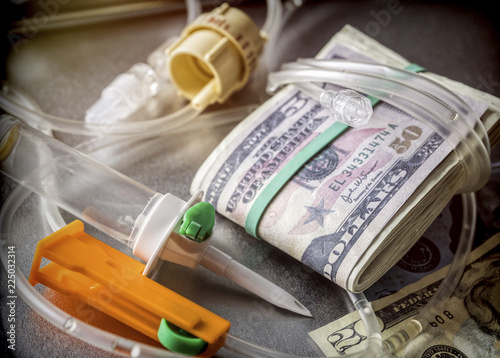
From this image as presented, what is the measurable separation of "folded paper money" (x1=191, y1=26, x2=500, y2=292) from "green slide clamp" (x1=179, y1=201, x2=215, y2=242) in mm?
113

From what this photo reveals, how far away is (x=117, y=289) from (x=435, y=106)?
469 millimetres

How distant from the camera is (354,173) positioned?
0.66 metres

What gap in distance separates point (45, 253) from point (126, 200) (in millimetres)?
137

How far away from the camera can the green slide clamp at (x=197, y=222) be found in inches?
21.5

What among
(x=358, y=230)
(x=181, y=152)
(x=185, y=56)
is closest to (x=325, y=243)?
(x=358, y=230)

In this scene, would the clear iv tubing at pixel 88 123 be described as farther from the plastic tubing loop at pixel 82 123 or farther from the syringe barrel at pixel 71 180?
the syringe barrel at pixel 71 180

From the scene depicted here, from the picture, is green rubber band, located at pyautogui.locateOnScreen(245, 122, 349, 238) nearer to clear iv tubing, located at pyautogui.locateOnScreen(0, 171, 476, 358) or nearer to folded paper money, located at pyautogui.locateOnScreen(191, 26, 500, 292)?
Answer: folded paper money, located at pyautogui.locateOnScreen(191, 26, 500, 292)

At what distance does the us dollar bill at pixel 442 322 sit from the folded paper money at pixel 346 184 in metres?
0.05

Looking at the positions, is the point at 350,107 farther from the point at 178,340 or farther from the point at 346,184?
the point at 178,340

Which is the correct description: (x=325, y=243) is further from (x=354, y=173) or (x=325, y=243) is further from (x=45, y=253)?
(x=45, y=253)

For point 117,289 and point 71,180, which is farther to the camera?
point 71,180

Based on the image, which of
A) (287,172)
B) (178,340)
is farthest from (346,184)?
(178,340)

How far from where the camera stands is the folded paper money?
62 centimetres

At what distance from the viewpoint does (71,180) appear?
2.23 ft
